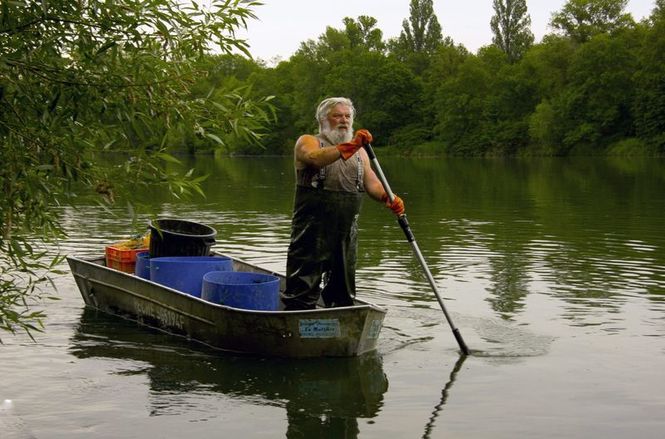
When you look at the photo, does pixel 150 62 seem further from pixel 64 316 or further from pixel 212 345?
pixel 64 316

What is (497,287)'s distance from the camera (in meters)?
13.7

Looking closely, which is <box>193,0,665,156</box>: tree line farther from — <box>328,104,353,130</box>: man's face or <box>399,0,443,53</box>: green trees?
<box>328,104,353,130</box>: man's face

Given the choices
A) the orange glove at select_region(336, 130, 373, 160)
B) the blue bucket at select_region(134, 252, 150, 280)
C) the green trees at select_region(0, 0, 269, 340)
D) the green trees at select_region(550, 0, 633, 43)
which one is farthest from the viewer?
the green trees at select_region(550, 0, 633, 43)

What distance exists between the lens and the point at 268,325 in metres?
9.26

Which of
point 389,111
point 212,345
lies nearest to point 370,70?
point 389,111

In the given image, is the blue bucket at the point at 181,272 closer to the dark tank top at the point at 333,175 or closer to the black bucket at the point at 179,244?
the black bucket at the point at 179,244

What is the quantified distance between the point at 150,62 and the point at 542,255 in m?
12.6

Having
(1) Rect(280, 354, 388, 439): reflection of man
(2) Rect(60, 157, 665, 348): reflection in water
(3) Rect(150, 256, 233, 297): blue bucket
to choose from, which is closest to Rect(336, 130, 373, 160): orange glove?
(1) Rect(280, 354, 388, 439): reflection of man

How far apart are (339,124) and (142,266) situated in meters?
3.68

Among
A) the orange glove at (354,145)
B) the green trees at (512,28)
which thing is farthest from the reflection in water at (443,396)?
the green trees at (512,28)

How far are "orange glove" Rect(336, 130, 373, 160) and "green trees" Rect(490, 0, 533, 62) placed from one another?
11213 centimetres

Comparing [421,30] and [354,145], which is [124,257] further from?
[421,30]

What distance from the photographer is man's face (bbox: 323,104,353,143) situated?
9.26m

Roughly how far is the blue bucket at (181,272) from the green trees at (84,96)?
4715mm
